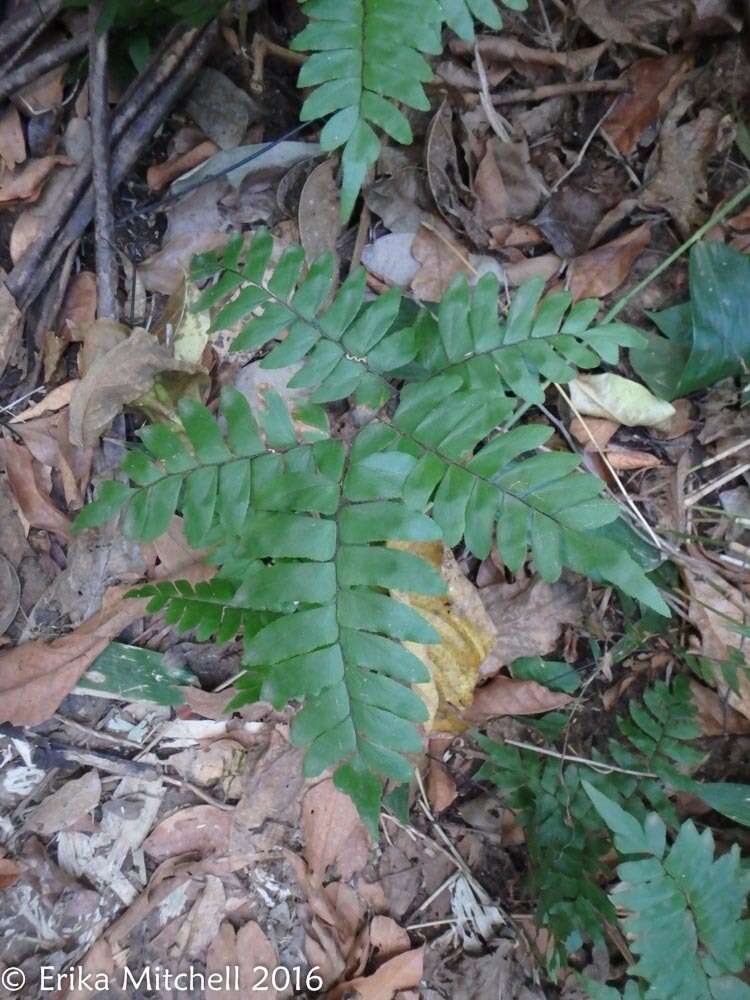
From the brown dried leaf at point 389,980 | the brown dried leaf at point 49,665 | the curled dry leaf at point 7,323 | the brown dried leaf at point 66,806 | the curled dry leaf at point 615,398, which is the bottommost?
the brown dried leaf at point 389,980

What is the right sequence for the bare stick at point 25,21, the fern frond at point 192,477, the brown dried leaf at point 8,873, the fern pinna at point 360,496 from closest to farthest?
the fern pinna at point 360,496 < the fern frond at point 192,477 < the bare stick at point 25,21 < the brown dried leaf at point 8,873

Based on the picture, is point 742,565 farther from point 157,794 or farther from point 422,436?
point 157,794

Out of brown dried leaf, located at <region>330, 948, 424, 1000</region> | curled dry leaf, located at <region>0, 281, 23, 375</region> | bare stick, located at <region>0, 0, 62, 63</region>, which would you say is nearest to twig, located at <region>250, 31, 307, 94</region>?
bare stick, located at <region>0, 0, 62, 63</region>

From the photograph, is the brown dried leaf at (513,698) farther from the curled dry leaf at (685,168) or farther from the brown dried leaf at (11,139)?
the brown dried leaf at (11,139)

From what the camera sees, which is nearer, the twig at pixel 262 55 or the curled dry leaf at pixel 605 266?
the twig at pixel 262 55

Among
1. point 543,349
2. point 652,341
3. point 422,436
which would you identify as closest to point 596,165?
point 652,341

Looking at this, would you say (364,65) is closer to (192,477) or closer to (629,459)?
(192,477)

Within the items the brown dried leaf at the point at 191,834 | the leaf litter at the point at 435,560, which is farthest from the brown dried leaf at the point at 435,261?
the brown dried leaf at the point at 191,834
